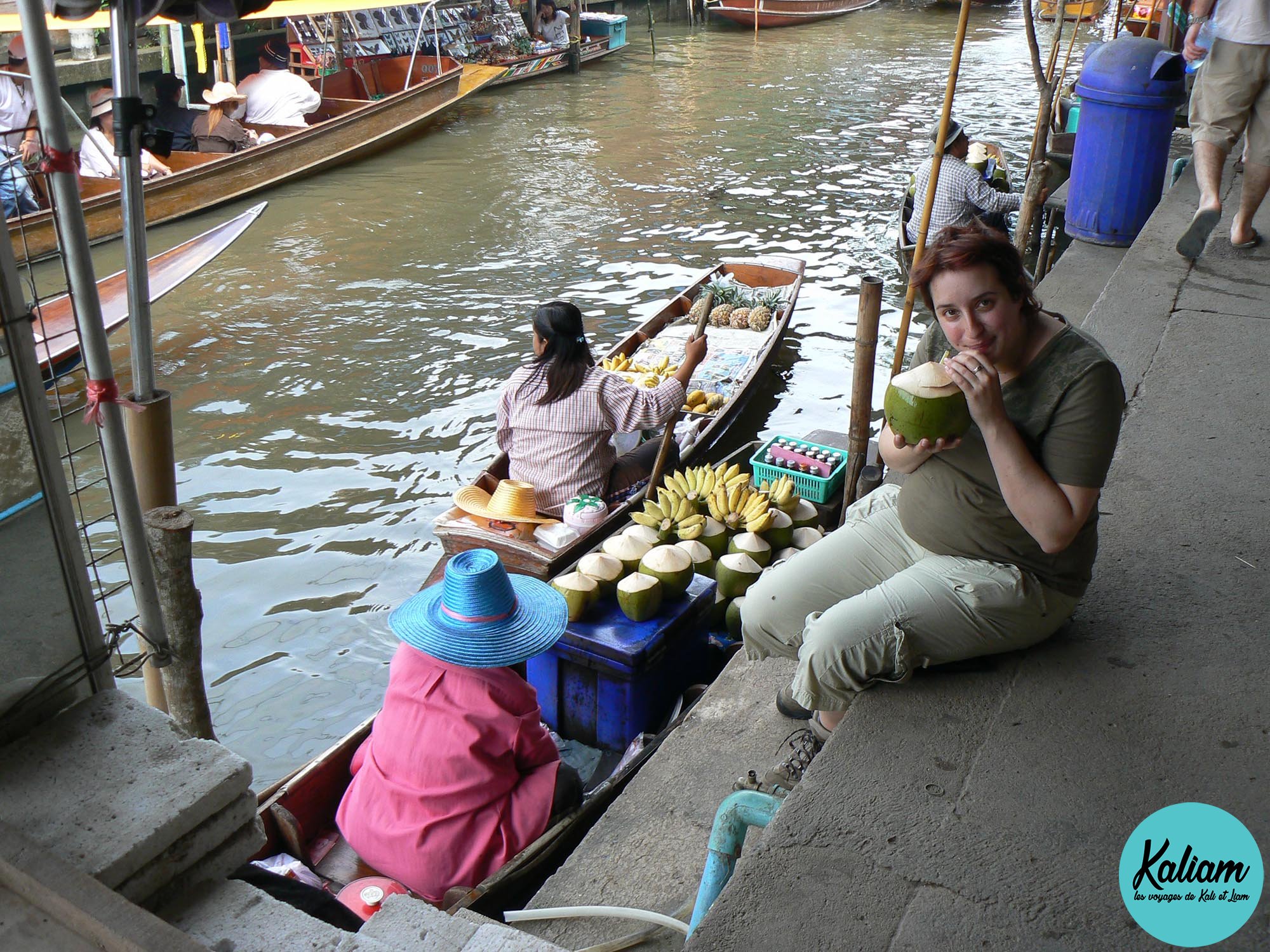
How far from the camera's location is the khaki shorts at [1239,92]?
16.4ft

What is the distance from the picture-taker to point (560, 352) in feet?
16.1

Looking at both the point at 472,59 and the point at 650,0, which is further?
the point at 650,0

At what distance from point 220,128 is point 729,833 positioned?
11.5 meters

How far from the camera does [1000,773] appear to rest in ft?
7.47

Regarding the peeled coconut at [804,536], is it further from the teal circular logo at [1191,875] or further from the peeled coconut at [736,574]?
the teal circular logo at [1191,875]

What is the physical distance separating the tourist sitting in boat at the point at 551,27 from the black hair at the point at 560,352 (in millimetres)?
16884

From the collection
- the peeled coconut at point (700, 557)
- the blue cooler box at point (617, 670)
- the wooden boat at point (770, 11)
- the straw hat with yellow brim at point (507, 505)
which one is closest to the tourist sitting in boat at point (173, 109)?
the straw hat with yellow brim at point (507, 505)

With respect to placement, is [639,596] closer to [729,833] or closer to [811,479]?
[729,833]

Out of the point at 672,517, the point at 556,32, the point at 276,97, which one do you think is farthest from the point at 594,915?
the point at 556,32

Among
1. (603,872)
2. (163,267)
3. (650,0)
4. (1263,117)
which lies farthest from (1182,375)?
(650,0)

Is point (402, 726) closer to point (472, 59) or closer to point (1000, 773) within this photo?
point (1000, 773)

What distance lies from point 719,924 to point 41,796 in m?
1.30

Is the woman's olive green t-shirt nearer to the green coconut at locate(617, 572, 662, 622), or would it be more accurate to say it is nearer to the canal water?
the green coconut at locate(617, 572, 662, 622)

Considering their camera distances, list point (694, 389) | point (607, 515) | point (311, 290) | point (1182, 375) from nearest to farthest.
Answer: point (1182, 375), point (607, 515), point (694, 389), point (311, 290)
